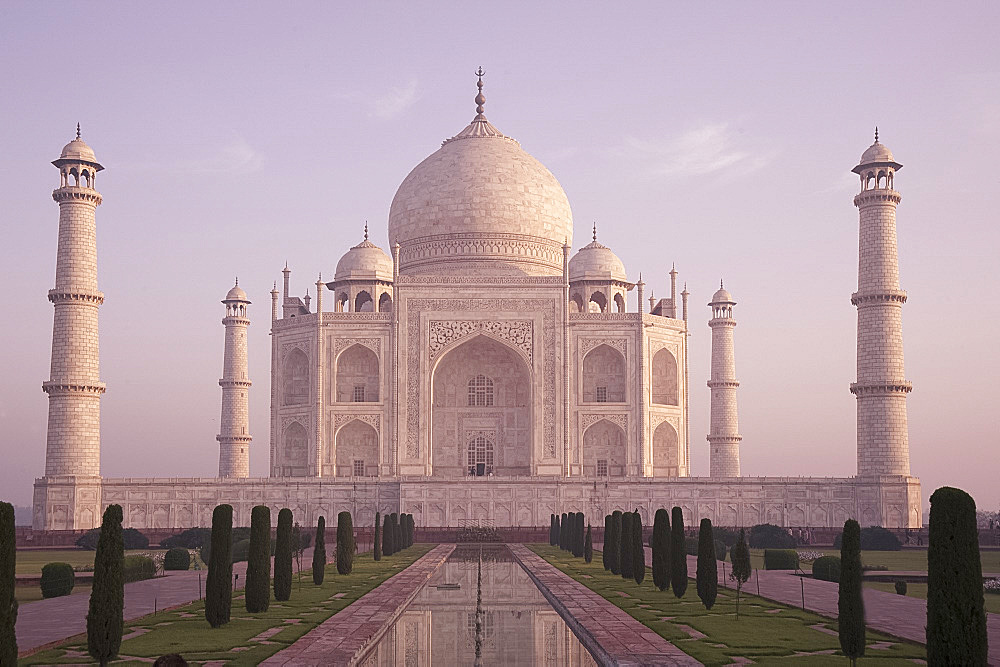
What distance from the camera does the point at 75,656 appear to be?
10516 millimetres

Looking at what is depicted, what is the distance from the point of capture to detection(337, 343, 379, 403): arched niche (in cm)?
3762

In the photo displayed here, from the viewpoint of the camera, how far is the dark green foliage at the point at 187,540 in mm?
28906

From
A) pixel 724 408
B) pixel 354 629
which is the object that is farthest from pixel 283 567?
pixel 724 408

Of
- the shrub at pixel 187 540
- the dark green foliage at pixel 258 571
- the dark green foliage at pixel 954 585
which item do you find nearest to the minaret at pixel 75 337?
the shrub at pixel 187 540

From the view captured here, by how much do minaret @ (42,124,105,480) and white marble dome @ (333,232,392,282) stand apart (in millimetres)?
9892

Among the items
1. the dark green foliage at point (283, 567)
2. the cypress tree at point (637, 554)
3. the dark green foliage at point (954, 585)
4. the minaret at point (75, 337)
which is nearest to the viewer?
the dark green foliage at point (954, 585)

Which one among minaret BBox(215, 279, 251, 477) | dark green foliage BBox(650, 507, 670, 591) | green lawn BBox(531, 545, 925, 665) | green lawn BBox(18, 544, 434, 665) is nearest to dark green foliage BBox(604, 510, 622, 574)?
green lawn BBox(531, 545, 925, 665)

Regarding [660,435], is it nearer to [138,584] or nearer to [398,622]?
[138,584]

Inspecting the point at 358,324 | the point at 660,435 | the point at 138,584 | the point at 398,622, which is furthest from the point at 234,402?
the point at 398,622

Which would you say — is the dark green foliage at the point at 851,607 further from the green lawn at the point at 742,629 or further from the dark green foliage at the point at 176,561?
the dark green foliage at the point at 176,561

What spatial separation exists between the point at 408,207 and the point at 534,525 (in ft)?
46.6

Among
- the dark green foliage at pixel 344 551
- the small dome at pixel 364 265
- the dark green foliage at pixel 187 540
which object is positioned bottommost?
the dark green foliage at pixel 187 540

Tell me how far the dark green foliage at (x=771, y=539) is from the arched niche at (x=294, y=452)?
49.0ft

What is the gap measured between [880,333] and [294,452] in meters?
18.3
